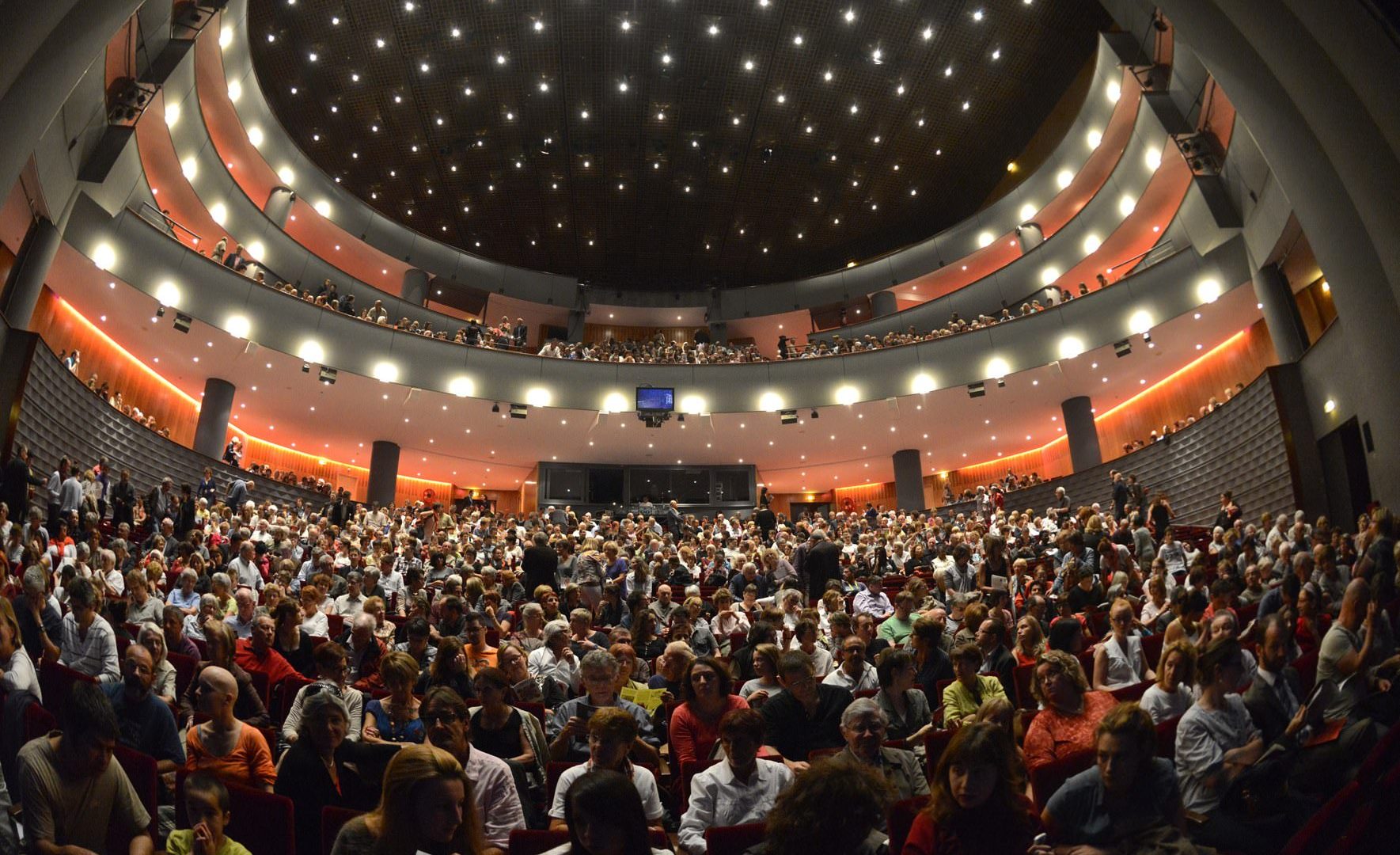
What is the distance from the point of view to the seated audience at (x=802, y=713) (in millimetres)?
3949

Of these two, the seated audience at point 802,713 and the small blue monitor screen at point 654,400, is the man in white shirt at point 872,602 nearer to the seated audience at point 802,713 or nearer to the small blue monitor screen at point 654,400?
the seated audience at point 802,713

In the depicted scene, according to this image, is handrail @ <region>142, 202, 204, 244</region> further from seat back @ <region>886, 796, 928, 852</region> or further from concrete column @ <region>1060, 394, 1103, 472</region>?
concrete column @ <region>1060, 394, 1103, 472</region>

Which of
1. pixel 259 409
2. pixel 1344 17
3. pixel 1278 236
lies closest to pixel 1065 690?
pixel 1344 17

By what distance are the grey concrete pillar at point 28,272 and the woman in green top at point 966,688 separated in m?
12.9

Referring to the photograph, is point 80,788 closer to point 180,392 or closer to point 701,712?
point 701,712

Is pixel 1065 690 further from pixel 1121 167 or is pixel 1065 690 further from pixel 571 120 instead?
pixel 571 120

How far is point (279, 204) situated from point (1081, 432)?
19545 mm

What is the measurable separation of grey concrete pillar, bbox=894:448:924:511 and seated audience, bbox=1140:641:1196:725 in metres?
17.6

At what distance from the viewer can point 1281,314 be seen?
44.0 ft

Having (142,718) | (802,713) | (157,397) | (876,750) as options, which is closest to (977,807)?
(876,750)

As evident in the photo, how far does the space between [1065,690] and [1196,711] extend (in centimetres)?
49

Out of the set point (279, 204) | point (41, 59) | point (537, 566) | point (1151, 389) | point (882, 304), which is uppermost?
point (279, 204)

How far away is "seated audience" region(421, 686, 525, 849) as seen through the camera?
314 cm

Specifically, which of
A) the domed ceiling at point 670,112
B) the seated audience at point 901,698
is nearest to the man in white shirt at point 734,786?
the seated audience at point 901,698
